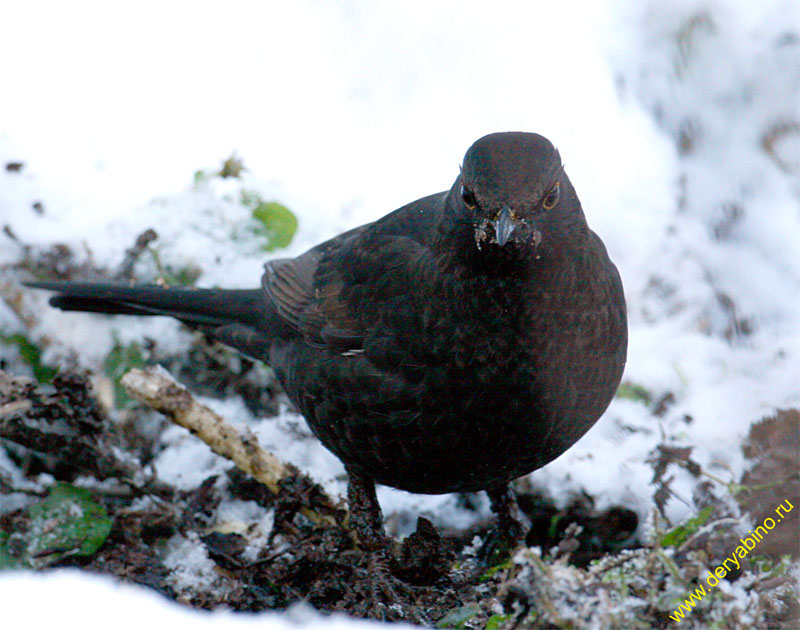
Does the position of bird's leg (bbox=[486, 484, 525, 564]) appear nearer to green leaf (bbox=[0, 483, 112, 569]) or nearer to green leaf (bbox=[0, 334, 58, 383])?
Result: green leaf (bbox=[0, 483, 112, 569])

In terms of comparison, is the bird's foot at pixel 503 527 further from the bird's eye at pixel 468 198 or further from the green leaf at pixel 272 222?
the green leaf at pixel 272 222

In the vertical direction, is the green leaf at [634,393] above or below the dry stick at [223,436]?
above

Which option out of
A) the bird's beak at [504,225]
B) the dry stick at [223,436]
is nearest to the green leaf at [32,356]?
the dry stick at [223,436]

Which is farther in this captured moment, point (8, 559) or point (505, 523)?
point (505, 523)

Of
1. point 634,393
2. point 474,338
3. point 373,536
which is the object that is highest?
point 474,338

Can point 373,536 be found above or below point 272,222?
below

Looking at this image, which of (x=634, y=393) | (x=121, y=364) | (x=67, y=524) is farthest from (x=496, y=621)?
(x=121, y=364)

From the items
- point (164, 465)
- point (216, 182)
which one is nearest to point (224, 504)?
point (164, 465)

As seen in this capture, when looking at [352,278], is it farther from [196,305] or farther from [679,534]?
[679,534]
